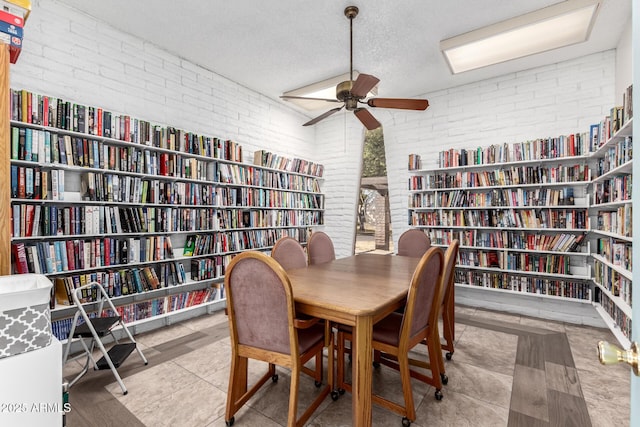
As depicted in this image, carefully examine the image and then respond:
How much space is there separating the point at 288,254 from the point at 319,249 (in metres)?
0.52

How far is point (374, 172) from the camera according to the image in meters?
5.13

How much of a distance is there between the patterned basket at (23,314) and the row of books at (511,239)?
12.7ft

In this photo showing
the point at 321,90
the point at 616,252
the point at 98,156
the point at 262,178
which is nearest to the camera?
the point at 616,252

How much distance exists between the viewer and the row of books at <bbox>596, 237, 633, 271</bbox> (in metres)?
2.11

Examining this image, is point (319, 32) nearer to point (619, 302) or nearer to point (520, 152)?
point (520, 152)

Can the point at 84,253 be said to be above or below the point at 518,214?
below

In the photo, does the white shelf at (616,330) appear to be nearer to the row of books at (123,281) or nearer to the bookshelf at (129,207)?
the bookshelf at (129,207)

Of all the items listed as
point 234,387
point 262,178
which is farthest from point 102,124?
point 234,387

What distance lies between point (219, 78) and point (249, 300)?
3223 millimetres

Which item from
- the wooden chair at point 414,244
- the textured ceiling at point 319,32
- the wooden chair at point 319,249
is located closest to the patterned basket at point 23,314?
the wooden chair at point 319,249

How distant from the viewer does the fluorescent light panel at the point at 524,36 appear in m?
2.51

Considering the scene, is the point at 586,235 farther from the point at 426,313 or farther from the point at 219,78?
the point at 219,78

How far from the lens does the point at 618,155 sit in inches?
91.7

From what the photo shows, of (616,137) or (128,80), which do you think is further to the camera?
(128,80)
